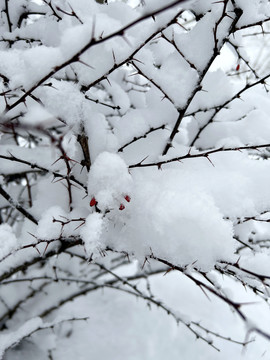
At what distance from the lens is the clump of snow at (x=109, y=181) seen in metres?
1.03

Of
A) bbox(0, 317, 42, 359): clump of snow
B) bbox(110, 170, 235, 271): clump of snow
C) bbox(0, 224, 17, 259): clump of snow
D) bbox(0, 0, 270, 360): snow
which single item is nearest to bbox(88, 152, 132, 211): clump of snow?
bbox(0, 0, 270, 360): snow

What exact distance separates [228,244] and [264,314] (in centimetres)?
200

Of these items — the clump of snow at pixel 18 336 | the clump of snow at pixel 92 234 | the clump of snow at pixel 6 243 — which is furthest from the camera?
the clump of snow at pixel 18 336

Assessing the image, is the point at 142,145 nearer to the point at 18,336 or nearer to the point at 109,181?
the point at 109,181

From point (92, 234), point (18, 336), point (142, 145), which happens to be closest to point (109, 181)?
point (92, 234)

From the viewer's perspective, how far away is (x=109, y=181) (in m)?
1.04

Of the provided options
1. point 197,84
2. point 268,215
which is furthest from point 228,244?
point 268,215

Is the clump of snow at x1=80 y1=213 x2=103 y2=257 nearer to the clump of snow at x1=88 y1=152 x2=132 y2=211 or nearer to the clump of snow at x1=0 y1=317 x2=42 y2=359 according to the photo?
the clump of snow at x1=88 y1=152 x2=132 y2=211

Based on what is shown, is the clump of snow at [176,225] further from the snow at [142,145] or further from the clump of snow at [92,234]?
the clump of snow at [92,234]

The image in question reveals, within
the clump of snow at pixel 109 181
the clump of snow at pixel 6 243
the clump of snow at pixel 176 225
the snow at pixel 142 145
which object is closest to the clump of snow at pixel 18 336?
the snow at pixel 142 145

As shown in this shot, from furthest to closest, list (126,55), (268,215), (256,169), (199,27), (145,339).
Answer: (145,339) < (268,215) < (256,169) < (199,27) < (126,55)

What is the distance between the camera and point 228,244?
1.01m

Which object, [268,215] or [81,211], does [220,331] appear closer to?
[268,215]

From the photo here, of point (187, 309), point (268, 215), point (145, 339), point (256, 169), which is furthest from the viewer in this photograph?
point (187, 309)
